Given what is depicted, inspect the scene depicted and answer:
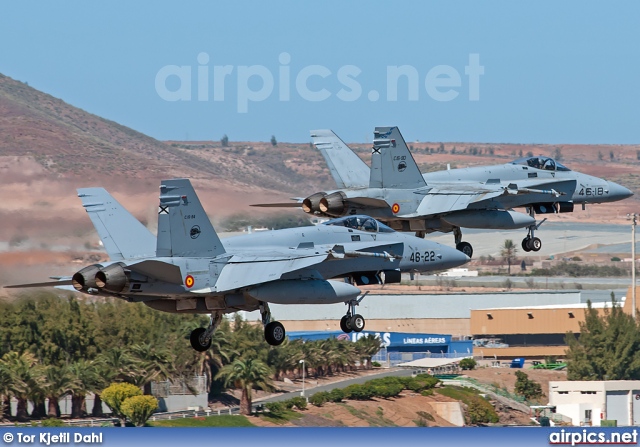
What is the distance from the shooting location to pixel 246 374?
7338 cm

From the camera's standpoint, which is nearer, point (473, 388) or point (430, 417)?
point (430, 417)

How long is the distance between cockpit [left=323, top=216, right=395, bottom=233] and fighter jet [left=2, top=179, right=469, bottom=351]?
0.03 meters

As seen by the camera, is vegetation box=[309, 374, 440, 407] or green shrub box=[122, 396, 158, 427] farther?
vegetation box=[309, 374, 440, 407]

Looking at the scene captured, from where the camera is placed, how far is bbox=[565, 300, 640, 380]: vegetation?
86.9 meters

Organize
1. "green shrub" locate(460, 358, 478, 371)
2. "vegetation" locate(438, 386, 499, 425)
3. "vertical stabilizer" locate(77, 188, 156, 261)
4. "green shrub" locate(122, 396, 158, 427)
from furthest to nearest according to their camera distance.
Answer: "green shrub" locate(460, 358, 478, 371)
"vegetation" locate(438, 386, 499, 425)
"green shrub" locate(122, 396, 158, 427)
"vertical stabilizer" locate(77, 188, 156, 261)

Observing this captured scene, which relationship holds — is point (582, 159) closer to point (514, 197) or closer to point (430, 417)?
point (430, 417)

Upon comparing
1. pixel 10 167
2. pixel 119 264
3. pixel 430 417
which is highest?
pixel 10 167

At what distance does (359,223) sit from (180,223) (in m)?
6.68

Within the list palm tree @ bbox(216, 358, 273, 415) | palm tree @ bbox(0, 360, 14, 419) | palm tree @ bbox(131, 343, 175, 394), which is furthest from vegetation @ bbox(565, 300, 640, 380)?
palm tree @ bbox(0, 360, 14, 419)

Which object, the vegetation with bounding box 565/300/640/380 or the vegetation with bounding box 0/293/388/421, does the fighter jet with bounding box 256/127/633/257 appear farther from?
the vegetation with bounding box 565/300/640/380

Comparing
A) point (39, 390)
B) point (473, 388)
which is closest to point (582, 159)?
point (473, 388)

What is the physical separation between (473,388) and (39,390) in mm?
24714

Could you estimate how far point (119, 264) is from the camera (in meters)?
37.9

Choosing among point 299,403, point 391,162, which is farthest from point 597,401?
point 391,162
